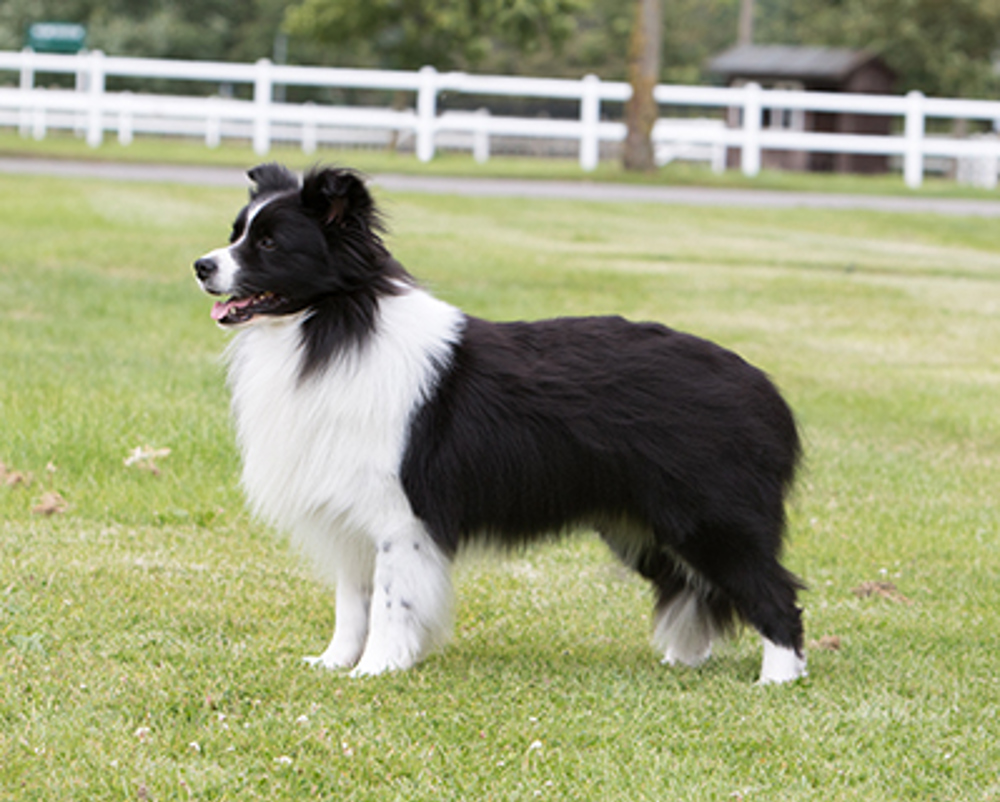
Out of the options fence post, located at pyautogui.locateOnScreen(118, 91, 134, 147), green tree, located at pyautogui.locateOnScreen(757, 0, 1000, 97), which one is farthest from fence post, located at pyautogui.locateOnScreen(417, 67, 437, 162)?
green tree, located at pyautogui.locateOnScreen(757, 0, 1000, 97)

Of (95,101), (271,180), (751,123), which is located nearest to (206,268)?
(271,180)

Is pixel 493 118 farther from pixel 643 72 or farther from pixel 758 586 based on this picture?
pixel 758 586

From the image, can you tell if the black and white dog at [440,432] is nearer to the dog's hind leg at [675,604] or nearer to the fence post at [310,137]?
the dog's hind leg at [675,604]

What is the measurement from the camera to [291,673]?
190 inches

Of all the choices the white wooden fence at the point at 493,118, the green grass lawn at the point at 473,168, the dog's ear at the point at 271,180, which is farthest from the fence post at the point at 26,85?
the dog's ear at the point at 271,180

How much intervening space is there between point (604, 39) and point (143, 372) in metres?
55.5

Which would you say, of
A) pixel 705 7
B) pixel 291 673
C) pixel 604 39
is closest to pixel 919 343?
pixel 291 673

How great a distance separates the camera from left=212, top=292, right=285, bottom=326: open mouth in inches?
186

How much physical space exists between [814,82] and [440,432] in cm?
4506

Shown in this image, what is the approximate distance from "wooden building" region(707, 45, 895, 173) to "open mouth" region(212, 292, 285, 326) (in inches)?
1553

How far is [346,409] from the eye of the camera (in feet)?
15.6

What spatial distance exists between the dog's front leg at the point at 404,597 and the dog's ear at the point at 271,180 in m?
1.21

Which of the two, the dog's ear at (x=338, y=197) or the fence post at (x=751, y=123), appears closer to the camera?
the dog's ear at (x=338, y=197)

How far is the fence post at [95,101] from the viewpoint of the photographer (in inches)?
1142
